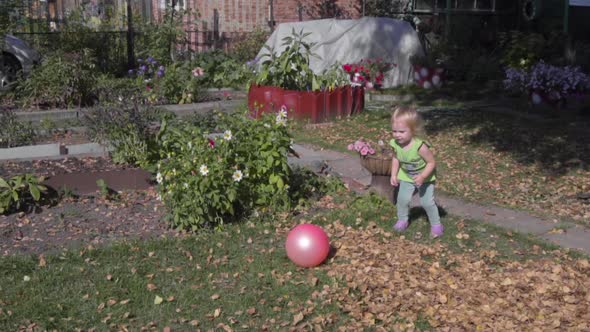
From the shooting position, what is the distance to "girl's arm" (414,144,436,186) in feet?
17.6

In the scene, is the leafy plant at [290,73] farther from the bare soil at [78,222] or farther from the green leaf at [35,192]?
the green leaf at [35,192]

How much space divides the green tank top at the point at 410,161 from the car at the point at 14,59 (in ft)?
28.1

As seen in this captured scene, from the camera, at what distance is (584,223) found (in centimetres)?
589

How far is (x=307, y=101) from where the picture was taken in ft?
32.5

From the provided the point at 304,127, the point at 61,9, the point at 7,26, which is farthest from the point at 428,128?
the point at 61,9

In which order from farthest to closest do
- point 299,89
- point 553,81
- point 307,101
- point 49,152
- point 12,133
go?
point 553,81 < point 299,89 < point 307,101 < point 12,133 < point 49,152

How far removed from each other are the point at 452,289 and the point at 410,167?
50.2 inches

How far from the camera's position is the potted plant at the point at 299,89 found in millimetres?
→ 9906

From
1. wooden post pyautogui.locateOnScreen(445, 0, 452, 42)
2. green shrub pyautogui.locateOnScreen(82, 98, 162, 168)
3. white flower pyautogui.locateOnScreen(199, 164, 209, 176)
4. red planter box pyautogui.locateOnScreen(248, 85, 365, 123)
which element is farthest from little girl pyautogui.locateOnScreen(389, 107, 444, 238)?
wooden post pyautogui.locateOnScreen(445, 0, 452, 42)

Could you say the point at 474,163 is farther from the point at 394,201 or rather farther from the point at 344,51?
the point at 344,51

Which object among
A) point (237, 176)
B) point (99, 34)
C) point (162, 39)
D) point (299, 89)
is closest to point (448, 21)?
point (162, 39)

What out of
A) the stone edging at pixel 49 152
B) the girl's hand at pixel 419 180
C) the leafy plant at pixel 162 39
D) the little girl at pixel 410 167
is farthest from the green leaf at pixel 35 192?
the leafy plant at pixel 162 39

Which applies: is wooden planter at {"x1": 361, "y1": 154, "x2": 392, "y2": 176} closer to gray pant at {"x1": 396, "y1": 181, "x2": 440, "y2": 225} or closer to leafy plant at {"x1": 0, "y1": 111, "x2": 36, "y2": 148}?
gray pant at {"x1": 396, "y1": 181, "x2": 440, "y2": 225}

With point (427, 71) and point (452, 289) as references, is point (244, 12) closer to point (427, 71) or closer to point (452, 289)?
point (427, 71)
